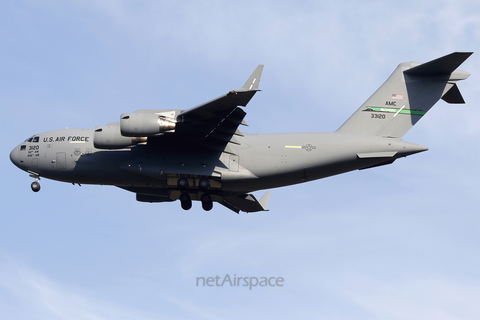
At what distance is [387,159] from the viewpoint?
13.2 m

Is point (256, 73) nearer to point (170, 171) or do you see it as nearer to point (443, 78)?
point (170, 171)

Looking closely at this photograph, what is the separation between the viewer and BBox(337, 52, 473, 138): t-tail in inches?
543

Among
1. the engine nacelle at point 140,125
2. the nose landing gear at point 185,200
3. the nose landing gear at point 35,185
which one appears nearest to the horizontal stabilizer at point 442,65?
the nose landing gear at point 185,200

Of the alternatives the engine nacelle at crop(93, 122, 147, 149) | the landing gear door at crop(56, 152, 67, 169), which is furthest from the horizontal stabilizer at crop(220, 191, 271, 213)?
the landing gear door at crop(56, 152, 67, 169)

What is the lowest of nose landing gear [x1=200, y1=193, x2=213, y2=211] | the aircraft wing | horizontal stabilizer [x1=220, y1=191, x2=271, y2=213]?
nose landing gear [x1=200, y1=193, x2=213, y2=211]

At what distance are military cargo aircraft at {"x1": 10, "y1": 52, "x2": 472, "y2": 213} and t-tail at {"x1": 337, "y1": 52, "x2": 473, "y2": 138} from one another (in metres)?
0.02

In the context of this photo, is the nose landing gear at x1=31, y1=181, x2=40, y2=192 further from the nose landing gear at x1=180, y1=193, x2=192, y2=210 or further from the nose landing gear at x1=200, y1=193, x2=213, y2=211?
the nose landing gear at x1=200, y1=193, x2=213, y2=211

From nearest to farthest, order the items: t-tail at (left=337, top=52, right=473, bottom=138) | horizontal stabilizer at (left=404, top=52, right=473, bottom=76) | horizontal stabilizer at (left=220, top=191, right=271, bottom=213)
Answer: horizontal stabilizer at (left=404, top=52, right=473, bottom=76) < t-tail at (left=337, top=52, right=473, bottom=138) < horizontal stabilizer at (left=220, top=191, right=271, bottom=213)

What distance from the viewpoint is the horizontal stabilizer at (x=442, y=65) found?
1309 centimetres

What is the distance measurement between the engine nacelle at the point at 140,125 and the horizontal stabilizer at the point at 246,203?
346cm

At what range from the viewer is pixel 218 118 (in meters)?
12.5

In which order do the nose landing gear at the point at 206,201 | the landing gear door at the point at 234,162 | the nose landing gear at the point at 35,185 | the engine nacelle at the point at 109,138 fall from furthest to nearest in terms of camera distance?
the nose landing gear at the point at 35,185 → the nose landing gear at the point at 206,201 → the landing gear door at the point at 234,162 → the engine nacelle at the point at 109,138

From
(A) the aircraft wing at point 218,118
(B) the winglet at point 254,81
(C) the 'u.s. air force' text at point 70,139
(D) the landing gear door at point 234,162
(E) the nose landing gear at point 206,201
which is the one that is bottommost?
(E) the nose landing gear at point 206,201

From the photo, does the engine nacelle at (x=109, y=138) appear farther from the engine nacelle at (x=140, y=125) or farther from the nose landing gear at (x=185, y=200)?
the nose landing gear at (x=185, y=200)
